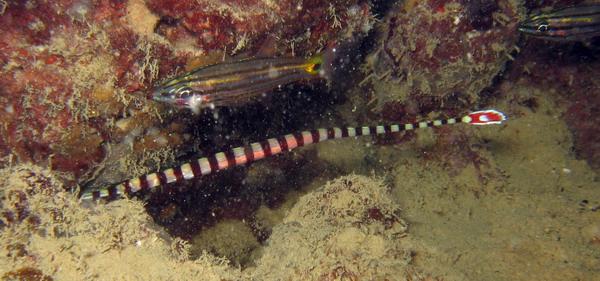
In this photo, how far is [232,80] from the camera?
9.78 ft

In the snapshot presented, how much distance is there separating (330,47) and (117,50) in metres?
2.29

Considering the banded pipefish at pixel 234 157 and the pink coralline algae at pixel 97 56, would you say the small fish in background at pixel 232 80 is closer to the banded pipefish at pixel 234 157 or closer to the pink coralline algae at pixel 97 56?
the pink coralline algae at pixel 97 56

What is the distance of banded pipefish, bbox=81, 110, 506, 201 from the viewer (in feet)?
12.6

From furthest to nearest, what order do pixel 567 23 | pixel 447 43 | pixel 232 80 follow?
pixel 447 43 < pixel 567 23 < pixel 232 80

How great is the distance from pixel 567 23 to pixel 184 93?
4.83 metres

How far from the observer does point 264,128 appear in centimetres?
573

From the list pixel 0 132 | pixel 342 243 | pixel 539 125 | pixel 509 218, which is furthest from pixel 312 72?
pixel 539 125

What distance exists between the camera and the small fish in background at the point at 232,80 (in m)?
2.77

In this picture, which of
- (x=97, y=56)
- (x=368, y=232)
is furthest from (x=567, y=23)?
(x=97, y=56)

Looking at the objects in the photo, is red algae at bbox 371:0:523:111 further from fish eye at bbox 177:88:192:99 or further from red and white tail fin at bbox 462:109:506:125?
fish eye at bbox 177:88:192:99

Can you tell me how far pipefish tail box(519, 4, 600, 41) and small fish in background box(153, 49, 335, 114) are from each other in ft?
9.77

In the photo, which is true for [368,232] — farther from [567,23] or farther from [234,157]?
[567,23]

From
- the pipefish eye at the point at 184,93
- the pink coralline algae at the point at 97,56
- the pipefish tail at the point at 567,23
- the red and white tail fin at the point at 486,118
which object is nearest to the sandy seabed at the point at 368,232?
the pink coralline algae at the point at 97,56

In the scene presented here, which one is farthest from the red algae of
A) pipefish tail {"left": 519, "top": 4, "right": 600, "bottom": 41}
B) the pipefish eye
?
the pipefish eye
